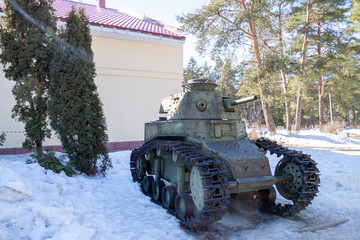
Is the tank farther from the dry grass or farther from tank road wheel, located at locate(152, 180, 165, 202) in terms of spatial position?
the dry grass

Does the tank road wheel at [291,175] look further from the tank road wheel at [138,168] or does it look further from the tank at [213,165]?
the tank road wheel at [138,168]

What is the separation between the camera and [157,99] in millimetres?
14586

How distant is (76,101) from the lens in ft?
26.6

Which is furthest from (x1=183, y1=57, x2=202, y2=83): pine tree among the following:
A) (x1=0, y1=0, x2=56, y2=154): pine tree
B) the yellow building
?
(x1=0, y1=0, x2=56, y2=154): pine tree

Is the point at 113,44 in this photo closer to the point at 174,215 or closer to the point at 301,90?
the point at 174,215

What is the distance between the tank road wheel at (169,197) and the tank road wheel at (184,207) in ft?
1.22

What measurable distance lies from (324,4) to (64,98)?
65.0 ft

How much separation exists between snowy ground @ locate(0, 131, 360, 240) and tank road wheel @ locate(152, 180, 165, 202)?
0.28 meters

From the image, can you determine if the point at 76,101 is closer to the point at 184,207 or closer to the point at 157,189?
the point at 157,189

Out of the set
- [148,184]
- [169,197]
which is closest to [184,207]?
[169,197]

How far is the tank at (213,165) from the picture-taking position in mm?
4934

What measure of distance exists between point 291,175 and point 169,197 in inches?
112

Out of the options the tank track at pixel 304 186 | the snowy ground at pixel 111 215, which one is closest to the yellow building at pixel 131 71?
the snowy ground at pixel 111 215

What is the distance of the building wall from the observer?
13383 millimetres
